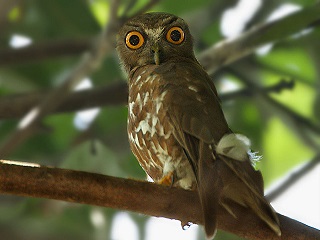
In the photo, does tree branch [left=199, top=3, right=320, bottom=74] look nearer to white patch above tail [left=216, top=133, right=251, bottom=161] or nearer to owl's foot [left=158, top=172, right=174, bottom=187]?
owl's foot [left=158, top=172, right=174, bottom=187]

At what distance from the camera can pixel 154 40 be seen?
3471 mm

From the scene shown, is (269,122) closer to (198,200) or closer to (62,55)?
(62,55)

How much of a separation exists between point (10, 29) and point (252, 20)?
164 cm

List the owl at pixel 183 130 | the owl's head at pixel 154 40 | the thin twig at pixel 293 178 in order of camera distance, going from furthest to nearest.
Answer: the thin twig at pixel 293 178
the owl's head at pixel 154 40
the owl at pixel 183 130

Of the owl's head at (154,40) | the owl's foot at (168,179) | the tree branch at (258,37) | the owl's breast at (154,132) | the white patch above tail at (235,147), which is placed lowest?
the white patch above tail at (235,147)

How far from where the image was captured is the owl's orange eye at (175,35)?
11.5 ft

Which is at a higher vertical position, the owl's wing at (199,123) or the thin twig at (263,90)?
the thin twig at (263,90)

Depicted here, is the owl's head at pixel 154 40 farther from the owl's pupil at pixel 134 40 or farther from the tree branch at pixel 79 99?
the tree branch at pixel 79 99

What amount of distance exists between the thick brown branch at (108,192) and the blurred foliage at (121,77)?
2.13 m

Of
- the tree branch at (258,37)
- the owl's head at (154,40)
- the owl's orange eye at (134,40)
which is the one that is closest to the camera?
the owl's head at (154,40)

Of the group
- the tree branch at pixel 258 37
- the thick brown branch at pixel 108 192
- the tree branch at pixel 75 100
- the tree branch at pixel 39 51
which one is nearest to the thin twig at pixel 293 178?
the tree branch at pixel 258 37

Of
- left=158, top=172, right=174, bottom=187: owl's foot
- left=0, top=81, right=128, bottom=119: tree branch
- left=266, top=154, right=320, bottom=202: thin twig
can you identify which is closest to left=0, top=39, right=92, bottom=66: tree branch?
left=0, top=81, right=128, bottom=119: tree branch


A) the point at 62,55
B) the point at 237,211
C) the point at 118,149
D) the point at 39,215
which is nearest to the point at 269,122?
the point at 118,149

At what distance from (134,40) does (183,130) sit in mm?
941
